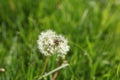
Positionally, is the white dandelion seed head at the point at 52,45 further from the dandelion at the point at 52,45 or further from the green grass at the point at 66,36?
the green grass at the point at 66,36

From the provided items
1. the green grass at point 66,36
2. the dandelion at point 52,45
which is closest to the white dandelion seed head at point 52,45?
the dandelion at point 52,45

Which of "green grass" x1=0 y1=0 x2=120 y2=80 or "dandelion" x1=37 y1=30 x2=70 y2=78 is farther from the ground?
"green grass" x1=0 y1=0 x2=120 y2=80

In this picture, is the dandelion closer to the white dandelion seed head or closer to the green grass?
the white dandelion seed head

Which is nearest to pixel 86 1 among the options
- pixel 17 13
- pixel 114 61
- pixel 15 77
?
pixel 17 13

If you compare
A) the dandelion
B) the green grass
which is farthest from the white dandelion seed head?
the green grass

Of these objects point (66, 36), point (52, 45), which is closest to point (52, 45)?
point (52, 45)

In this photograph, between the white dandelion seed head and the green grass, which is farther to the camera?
the green grass

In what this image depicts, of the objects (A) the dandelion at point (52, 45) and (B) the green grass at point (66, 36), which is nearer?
(A) the dandelion at point (52, 45)

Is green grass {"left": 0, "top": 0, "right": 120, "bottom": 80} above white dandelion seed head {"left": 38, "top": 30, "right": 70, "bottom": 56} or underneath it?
above

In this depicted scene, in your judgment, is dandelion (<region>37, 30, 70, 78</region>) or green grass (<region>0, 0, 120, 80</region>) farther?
green grass (<region>0, 0, 120, 80</region>)
